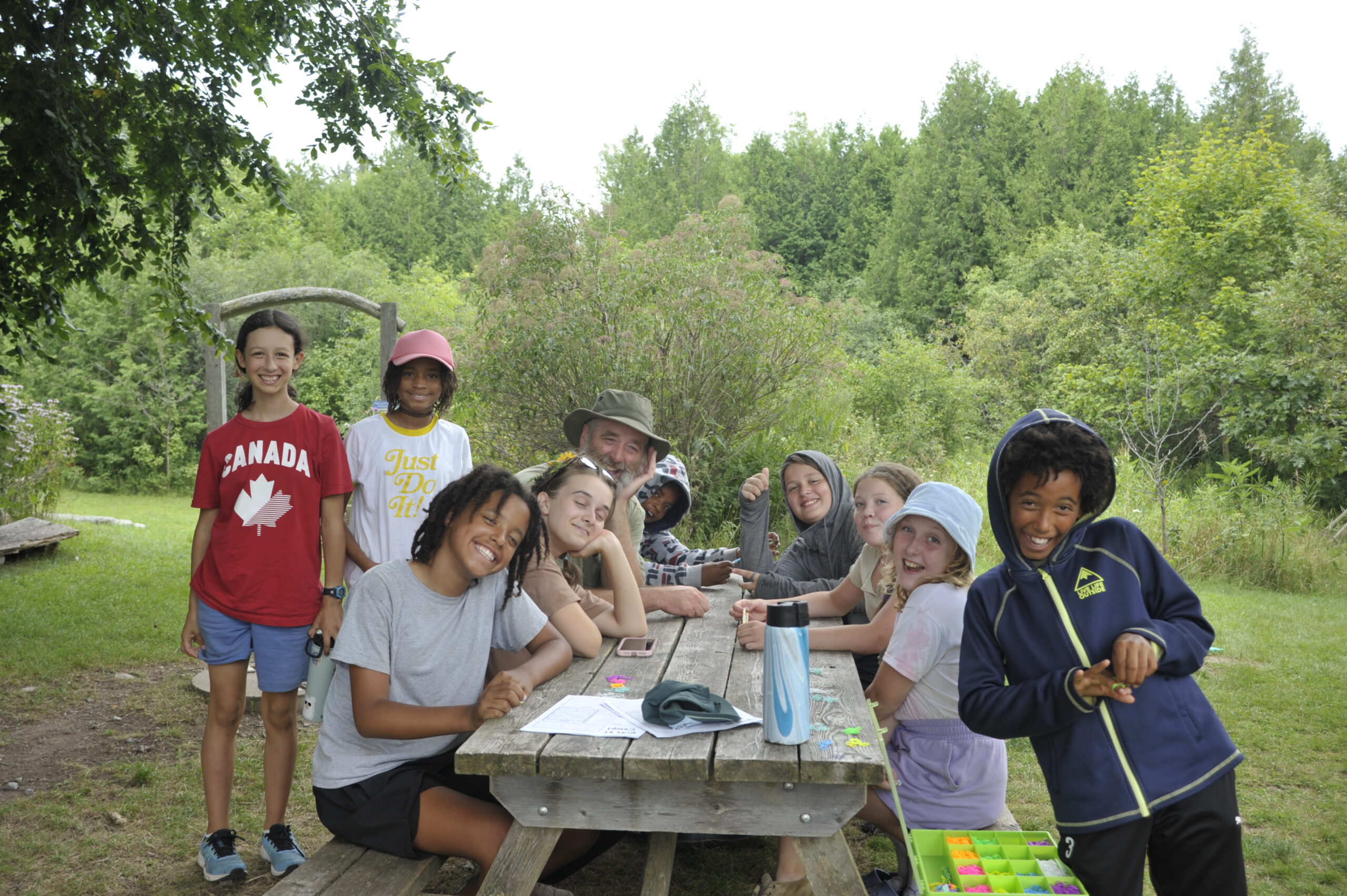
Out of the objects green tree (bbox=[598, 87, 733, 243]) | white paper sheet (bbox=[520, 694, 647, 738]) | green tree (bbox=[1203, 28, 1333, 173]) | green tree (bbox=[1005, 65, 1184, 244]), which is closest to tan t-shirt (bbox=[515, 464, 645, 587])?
white paper sheet (bbox=[520, 694, 647, 738])

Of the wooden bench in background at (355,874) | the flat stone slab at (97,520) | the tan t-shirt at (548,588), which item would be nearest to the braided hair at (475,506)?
the tan t-shirt at (548,588)

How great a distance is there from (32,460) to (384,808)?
10.5 meters

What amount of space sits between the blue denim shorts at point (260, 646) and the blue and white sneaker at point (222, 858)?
53cm

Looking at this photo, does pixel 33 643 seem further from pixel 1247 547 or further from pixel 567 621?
pixel 1247 547

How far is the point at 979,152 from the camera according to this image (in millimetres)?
33344

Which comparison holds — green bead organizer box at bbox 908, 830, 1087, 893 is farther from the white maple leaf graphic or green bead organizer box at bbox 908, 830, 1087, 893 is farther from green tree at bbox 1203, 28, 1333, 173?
green tree at bbox 1203, 28, 1333, 173

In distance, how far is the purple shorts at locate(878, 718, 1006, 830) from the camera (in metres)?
2.60

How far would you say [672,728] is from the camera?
2232mm

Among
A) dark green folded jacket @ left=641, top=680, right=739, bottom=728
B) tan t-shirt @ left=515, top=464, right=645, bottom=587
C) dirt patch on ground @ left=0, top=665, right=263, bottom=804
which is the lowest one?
dirt patch on ground @ left=0, top=665, right=263, bottom=804

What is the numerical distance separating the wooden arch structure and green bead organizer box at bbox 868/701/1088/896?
4.84 metres

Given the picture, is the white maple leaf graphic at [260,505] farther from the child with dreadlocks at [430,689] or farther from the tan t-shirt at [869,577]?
the tan t-shirt at [869,577]

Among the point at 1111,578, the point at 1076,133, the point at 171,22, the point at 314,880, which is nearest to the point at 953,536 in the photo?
the point at 1111,578

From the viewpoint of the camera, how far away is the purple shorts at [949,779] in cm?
260

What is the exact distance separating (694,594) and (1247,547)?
7.92 meters
